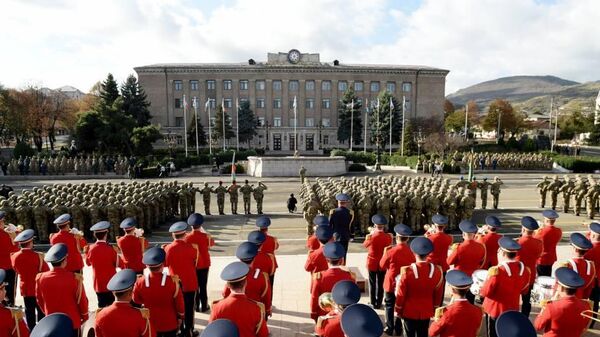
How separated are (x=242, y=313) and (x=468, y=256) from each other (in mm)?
4362

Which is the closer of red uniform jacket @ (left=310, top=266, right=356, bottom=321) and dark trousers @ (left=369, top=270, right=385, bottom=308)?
red uniform jacket @ (left=310, top=266, right=356, bottom=321)

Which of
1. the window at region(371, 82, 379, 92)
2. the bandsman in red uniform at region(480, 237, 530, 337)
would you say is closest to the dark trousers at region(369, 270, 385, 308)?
the bandsman in red uniform at region(480, 237, 530, 337)

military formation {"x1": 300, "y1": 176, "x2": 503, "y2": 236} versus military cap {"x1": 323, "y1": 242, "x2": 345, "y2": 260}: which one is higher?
military cap {"x1": 323, "y1": 242, "x2": 345, "y2": 260}

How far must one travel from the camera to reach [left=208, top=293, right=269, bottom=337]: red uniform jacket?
4.29 meters

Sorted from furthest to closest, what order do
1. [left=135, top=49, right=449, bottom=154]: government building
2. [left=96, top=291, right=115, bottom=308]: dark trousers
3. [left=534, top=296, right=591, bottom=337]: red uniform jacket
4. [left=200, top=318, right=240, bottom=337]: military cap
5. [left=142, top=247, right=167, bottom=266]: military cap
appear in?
[left=135, top=49, right=449, bottom=154]: government building < [left=96, top=291, right=115, bottom=308]: dark trousers < [left=142, top=247, right=167, bottom=266]: military cap < [left=534, top=296, right=591, bottom=337]: red uniform jacket < [left=200, top=318, right=240, bottom=337]: military cap

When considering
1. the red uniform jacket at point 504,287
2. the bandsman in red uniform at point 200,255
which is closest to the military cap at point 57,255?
the bandsman in red uniform at point 200,255

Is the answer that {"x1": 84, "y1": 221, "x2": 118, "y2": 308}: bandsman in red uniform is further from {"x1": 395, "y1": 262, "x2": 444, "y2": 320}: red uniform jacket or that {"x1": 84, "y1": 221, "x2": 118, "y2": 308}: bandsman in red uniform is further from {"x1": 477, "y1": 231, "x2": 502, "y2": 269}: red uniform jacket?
{"x1": 477, "y1": 231, "x2": 502, "y2": 269}: red uniform jacket

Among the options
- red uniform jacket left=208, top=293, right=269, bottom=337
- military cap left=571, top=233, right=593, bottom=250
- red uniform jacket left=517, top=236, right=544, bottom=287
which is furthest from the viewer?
red uniform jacket left=517, top=236, right=544, bottom=287

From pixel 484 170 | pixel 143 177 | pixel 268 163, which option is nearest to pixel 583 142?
pixel 484 170

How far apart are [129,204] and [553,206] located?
18648mm

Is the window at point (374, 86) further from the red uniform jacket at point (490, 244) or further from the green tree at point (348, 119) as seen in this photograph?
the red uniform jacket at point (490, 244)

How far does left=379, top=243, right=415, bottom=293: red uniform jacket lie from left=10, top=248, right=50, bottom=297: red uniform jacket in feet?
19.0

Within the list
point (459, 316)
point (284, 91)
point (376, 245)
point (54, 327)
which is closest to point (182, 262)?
point (54, 327)

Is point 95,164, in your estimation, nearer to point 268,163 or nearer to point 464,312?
point 268,163
